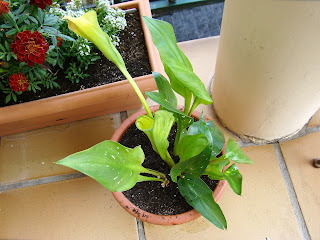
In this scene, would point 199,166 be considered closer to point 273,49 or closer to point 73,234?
point 273,49

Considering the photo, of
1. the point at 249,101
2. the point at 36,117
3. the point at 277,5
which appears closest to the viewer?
the point at 277,5

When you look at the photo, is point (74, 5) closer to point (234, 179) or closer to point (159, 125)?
point (159, 125)

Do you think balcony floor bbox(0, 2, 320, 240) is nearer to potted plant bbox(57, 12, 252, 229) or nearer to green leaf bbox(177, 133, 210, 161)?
potted plant bbox(57, 12, 252, 229)

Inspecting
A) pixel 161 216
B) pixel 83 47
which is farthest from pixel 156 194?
pixel 83 47

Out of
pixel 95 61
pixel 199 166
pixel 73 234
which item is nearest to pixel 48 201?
pixel 73 234

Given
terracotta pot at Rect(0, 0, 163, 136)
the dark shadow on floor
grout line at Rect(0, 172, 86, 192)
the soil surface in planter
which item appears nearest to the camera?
the soil surface in planter

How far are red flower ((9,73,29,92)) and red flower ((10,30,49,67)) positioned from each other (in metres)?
0.08

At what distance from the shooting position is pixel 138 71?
88 cm

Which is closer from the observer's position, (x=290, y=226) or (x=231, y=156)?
(x=231, y=156)

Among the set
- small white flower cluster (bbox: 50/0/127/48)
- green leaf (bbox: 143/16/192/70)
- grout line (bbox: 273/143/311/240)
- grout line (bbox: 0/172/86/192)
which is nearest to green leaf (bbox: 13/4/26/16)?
small white flower cluster (bbox: 50/0/127/48)

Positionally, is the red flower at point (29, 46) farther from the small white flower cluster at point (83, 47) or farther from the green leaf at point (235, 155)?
the green leaf at point (235, 155)

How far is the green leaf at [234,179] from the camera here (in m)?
0.56

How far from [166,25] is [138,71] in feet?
0.96

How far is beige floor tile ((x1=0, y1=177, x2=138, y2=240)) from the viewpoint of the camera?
87cm
